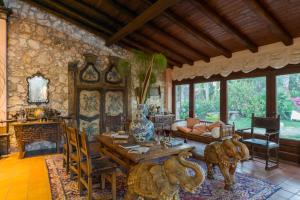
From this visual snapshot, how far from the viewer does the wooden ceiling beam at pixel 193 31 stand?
→ 3.89 m

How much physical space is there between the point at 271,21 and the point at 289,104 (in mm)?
1818

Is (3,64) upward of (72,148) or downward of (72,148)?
upward

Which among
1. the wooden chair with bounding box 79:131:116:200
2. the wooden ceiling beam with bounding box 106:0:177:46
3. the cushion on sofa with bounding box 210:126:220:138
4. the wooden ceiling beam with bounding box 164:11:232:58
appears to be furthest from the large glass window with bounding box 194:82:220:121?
the wooden chair with bounding box 79:131:116:200

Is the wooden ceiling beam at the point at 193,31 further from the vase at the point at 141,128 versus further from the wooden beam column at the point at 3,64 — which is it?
the wooden beam column at the point at 3,64

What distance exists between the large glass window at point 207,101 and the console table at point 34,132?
161 inches

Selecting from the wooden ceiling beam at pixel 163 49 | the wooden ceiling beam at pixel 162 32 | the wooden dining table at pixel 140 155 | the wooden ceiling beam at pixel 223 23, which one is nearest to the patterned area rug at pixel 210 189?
the wooden dining table at pixel 140 155

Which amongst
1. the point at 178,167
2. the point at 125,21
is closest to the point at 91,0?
the point at 125,21

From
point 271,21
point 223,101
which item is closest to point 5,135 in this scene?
point 223,101

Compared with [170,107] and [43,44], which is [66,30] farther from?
[170,107]

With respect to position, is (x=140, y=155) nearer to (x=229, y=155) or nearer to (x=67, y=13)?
(x=229, y=155)

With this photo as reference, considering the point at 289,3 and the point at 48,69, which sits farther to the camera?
the point at 48,69

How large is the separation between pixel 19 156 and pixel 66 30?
336 cm

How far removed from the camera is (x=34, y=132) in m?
4.25

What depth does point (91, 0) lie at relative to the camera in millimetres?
4172
